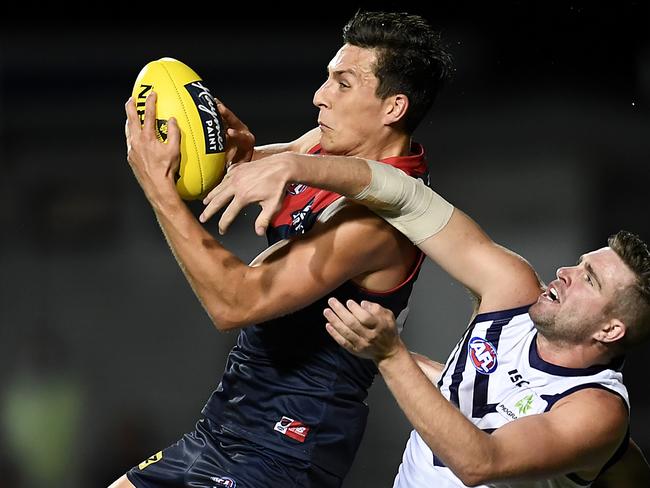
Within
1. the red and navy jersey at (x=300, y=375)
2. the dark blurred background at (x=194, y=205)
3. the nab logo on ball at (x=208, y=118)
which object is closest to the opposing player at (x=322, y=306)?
the red and navy jersey at (x=300, y=375)

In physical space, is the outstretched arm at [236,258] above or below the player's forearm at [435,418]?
above

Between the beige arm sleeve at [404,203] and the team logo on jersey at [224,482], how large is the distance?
2.41ft

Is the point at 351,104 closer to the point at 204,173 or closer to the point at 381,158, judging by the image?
the point at 381,158

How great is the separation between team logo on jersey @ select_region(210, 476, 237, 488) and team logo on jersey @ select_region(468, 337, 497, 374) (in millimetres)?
673

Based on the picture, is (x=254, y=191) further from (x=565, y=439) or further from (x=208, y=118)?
(x=565, y=439)

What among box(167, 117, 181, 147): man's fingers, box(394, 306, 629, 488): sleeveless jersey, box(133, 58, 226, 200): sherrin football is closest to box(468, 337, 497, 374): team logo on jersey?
box(394, 306, 629, 488): sleeveless jersey

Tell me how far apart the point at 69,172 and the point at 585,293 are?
367 centimetres

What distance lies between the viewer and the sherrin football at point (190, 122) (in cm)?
239

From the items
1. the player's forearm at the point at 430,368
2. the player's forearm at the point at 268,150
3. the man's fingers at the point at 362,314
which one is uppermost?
the player's forearm at the point at 268,150

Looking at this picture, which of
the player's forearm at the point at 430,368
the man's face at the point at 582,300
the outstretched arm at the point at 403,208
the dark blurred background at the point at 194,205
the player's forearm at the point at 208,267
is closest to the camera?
the outstretched arm at the point at 403,208

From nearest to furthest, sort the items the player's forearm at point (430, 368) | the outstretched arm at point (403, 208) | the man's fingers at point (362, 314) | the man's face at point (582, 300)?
the man's fingers at point (362, 314) → the outstretched arm at point (403, 208) → the man's face at point (582, 300) → the player's forearm at point (430, 368)

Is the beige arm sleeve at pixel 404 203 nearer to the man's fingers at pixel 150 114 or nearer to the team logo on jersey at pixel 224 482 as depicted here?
the man's fingers at pixel 150 114

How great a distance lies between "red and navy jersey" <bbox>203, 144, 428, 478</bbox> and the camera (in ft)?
8.15

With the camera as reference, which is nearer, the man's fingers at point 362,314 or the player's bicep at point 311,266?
the man's fingers at point 362,314
